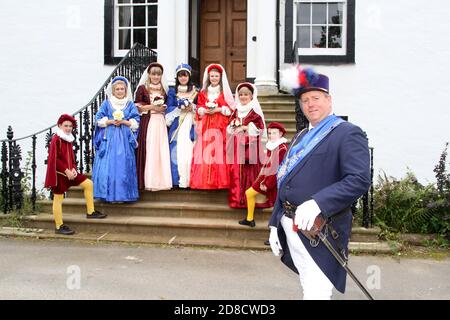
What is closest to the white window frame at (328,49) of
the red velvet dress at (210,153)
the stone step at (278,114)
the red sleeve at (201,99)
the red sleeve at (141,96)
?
the stone step at (278,114)

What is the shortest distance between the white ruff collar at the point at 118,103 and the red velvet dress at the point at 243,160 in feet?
4.79

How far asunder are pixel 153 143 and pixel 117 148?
479 millimetres

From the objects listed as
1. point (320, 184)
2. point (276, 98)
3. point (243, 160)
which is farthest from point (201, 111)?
point (320, 184)

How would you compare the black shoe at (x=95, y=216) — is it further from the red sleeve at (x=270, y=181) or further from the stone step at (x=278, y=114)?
the stone step at (x=278, y=114)

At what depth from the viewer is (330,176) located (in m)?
2.60

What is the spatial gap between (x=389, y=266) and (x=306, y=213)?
2.78 metres

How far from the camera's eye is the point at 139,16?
9469mm

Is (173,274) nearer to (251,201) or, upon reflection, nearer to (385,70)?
(251,201)

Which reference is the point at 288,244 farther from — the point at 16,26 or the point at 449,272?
the point at 16,26

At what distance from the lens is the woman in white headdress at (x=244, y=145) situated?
18.4ft

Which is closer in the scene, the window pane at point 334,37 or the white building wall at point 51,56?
the window pane at point 334,37

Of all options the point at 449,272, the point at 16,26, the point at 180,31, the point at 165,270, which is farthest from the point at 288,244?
the point at 16,26

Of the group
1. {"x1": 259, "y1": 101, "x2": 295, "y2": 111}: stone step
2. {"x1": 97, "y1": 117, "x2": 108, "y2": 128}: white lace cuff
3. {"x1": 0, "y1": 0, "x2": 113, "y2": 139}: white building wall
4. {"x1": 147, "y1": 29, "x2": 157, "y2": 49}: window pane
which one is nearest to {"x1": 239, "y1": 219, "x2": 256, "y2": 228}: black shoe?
{"x1": 97, "y1": 117, "x2": 108, "y2": 128}: white lace cuff

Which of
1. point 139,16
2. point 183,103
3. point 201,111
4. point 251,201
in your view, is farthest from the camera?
point 139,16
